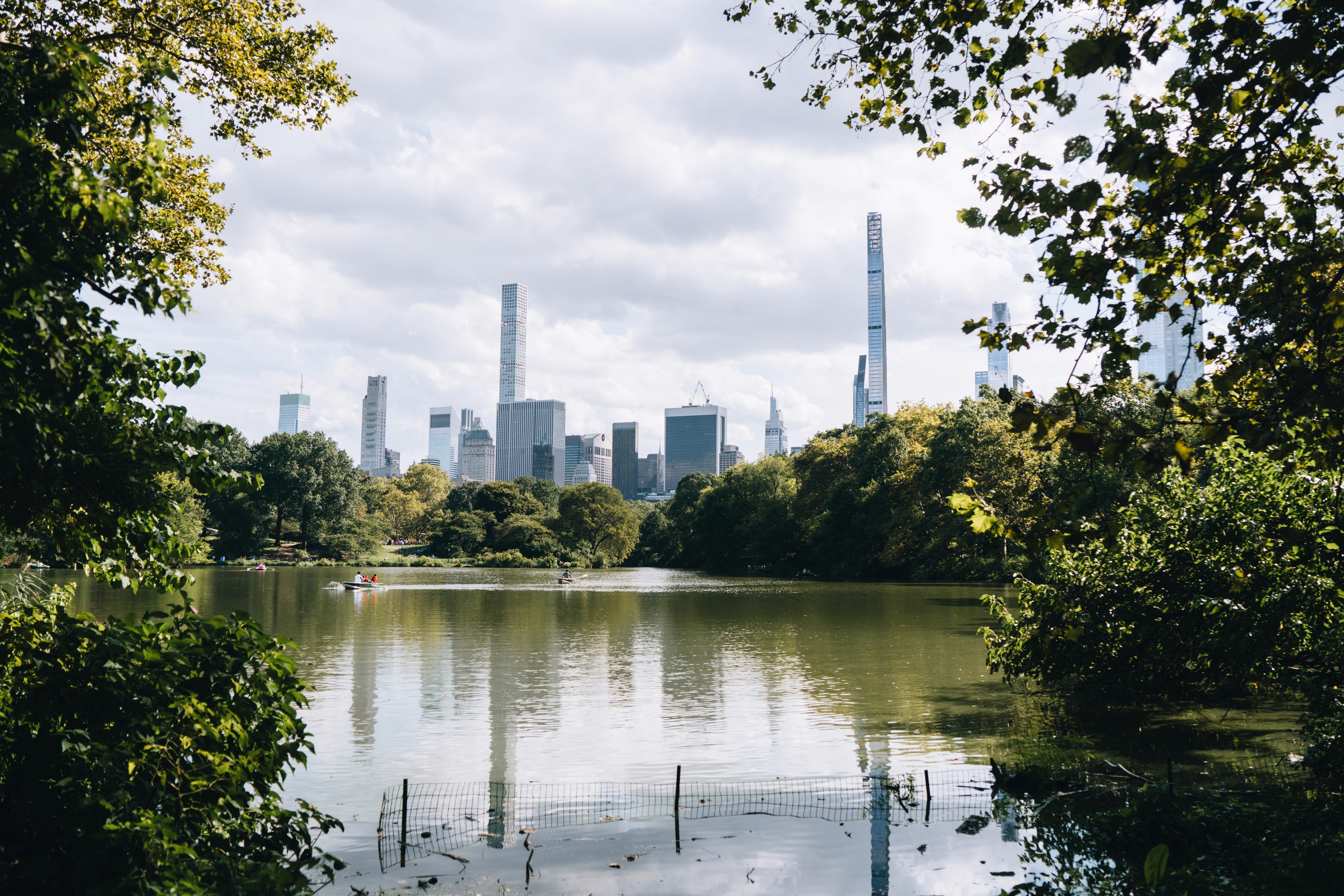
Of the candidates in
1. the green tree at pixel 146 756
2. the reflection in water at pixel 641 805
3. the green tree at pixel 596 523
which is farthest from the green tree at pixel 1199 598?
the green tree at pixel 596 523

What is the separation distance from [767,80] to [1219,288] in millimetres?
3785

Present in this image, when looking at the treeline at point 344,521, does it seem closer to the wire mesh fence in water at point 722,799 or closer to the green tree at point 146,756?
the wire mesh fence in water at point 722,799

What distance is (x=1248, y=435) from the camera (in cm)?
409

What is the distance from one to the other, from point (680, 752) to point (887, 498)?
56.0m

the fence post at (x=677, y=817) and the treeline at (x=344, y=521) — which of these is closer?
the fence post at (x=677, y=817)

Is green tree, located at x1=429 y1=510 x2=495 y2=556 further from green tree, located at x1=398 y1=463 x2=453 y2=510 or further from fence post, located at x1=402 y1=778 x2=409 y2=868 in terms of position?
fence post, located at x1=402 y1=778 x2=409 y2=868

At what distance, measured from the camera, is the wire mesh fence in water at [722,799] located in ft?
33.7

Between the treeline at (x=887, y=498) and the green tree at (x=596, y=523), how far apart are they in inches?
287

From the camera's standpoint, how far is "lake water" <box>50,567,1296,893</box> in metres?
9.16

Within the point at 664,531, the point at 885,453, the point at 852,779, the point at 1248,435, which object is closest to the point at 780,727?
the point at 852,779

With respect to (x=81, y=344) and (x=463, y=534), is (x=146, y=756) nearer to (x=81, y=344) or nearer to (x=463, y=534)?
(x=81, y=344)

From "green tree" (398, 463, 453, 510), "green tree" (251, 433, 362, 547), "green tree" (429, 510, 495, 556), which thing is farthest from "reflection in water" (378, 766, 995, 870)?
"green tree" (398, 463, 453, 510)

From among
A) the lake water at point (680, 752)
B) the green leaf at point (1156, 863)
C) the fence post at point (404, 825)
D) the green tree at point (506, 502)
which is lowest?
the lake water at point (680, 752)

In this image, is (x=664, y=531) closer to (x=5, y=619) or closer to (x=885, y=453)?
(x=885, y=453)
